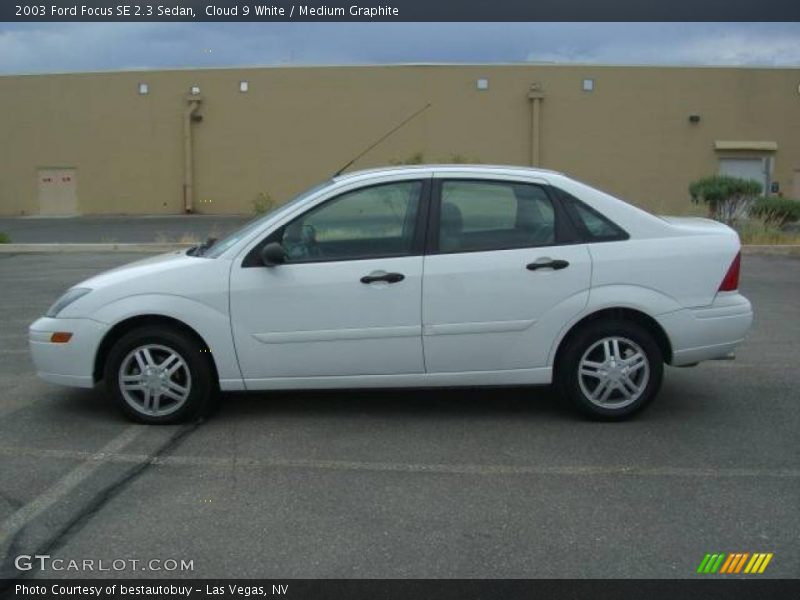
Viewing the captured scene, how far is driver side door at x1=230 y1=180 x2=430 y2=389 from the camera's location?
5.36m

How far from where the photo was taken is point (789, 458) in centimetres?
492

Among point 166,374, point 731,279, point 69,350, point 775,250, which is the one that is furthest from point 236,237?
point 775,250

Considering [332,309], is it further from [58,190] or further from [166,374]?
[58,190]

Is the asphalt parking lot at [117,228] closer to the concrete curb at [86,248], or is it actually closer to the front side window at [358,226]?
the concrete curb at [86,248]

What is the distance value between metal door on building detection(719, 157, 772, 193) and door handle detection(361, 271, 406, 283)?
28.8 metres

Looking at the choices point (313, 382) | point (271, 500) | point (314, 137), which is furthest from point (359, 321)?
point (314, 137)

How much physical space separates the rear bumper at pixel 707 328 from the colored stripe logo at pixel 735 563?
1.98 meters

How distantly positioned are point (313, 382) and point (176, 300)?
993 mm

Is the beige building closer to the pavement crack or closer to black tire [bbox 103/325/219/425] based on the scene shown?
black tire [bbox 103/325/219/425]

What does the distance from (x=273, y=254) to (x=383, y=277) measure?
69 centimetres

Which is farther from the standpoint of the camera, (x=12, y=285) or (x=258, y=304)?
(x=12, y=285)

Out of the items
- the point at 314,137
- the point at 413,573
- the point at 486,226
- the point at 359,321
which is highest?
the point at 314,137

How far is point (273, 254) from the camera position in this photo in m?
5.31

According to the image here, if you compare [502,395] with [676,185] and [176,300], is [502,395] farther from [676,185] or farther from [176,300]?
[676,185]
